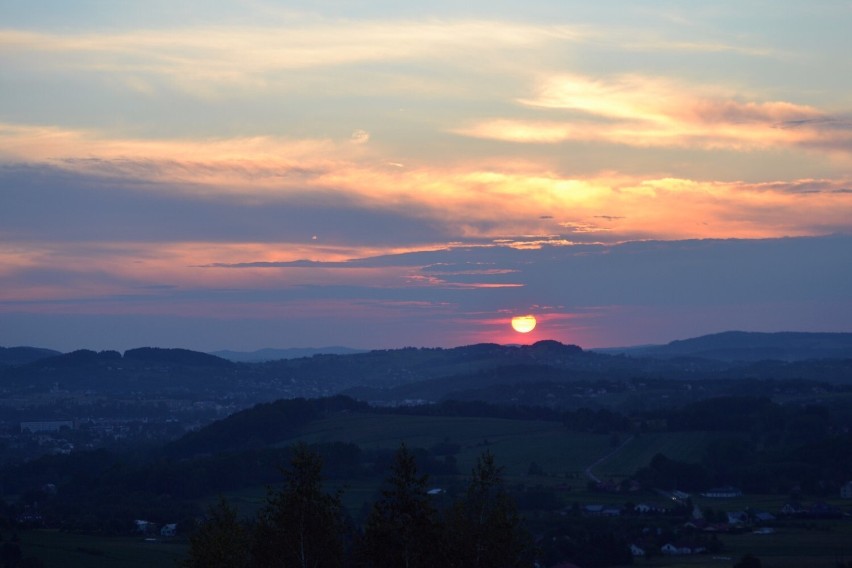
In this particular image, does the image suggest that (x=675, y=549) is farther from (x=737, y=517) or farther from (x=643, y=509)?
(x=643, y=509)

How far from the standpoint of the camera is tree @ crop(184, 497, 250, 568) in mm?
24125

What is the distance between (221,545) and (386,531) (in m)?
4.39

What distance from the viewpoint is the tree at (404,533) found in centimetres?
2225

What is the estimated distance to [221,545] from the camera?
24.3 metres

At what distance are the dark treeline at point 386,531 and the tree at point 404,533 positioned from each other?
2 cm

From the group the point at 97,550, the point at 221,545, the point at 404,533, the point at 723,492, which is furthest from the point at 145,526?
the point at 404,533

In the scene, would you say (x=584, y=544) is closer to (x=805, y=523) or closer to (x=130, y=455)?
(x=805, y=523)

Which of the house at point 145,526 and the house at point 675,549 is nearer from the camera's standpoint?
the house at point 675,549

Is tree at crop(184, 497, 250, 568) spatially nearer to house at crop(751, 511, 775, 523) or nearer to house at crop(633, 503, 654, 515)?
house at crop(633, 503, 654, 515)

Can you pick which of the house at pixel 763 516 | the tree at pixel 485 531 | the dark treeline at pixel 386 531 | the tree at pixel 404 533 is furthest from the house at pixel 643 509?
the tree at pixel 404 533

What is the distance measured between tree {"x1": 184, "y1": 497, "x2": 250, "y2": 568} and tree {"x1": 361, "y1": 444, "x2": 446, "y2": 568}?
3.46m

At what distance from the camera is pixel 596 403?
161625 mm

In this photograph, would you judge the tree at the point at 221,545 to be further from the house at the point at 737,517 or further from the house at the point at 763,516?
the house at the point at 763,516

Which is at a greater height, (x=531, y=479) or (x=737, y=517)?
(x=531, y=479)
